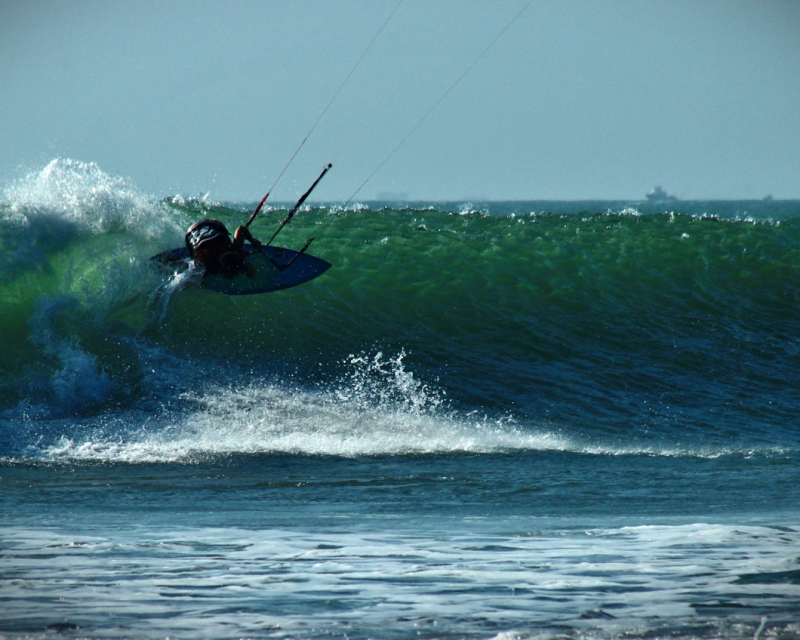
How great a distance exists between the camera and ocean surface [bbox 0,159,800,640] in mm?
3955

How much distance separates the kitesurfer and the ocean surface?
3.98ft

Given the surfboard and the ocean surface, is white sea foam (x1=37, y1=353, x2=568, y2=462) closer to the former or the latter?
the ocean surface

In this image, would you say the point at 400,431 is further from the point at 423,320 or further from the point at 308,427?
the point at 423,320

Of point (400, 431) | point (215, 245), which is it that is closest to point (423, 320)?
point (215, 245)

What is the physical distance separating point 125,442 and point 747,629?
6105 millimetres

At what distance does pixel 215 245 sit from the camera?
1012cm

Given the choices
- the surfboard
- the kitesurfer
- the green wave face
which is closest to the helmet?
the kitesurfer

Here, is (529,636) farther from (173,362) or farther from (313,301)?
(313,301)

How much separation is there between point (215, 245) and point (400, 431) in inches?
135

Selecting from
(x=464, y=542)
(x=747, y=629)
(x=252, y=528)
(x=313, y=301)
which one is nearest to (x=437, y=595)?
(x=464, y=542)

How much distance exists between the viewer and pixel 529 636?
3496mm

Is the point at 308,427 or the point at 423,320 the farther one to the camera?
the point at 423,320

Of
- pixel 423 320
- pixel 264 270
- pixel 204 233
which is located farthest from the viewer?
pixel 423 320

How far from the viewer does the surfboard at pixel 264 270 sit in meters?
10.9
